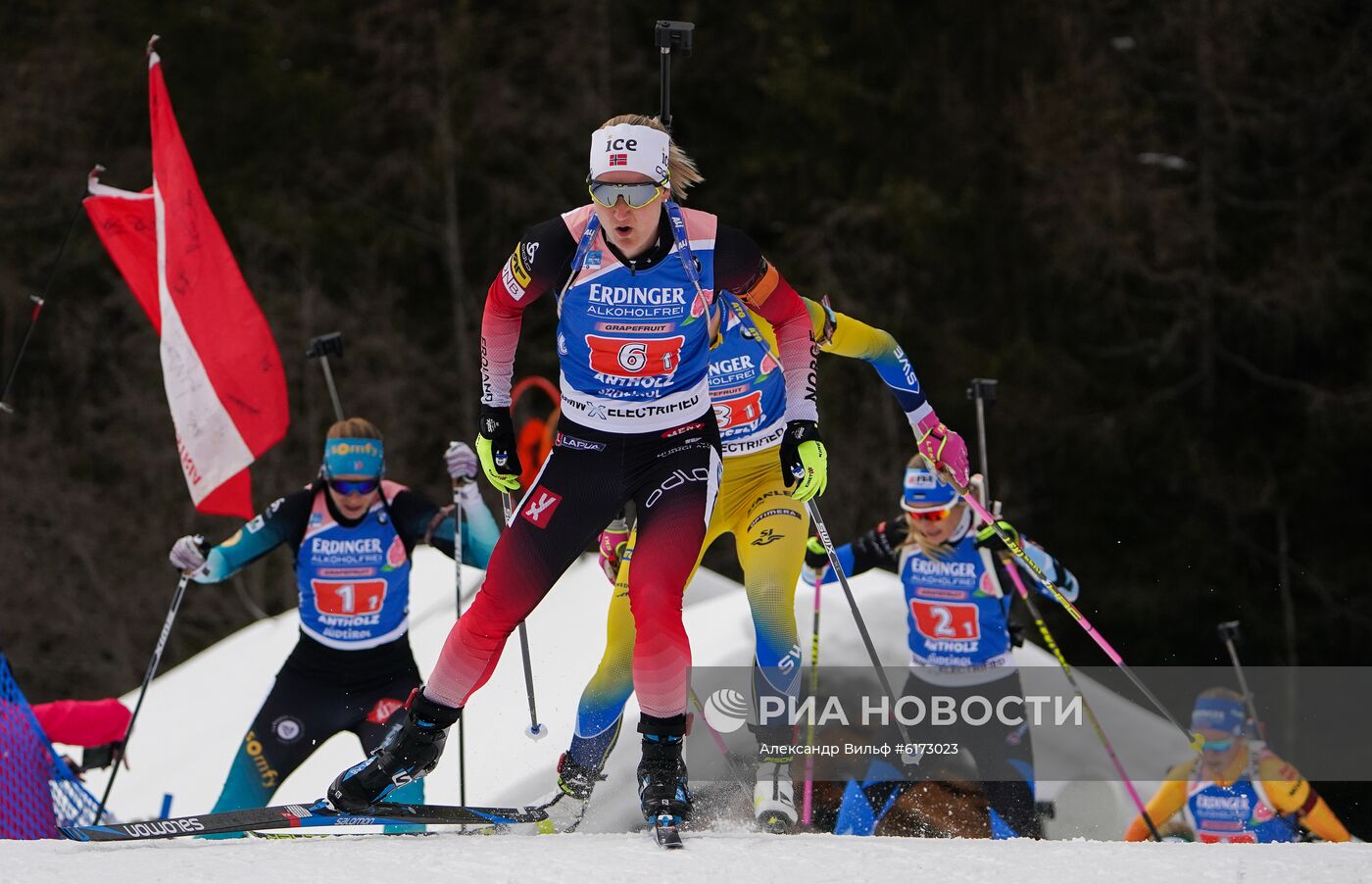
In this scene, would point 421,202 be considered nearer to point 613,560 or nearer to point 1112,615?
point 1112,615

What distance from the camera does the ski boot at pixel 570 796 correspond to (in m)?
4.91

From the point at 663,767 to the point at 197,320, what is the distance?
432 centimetres

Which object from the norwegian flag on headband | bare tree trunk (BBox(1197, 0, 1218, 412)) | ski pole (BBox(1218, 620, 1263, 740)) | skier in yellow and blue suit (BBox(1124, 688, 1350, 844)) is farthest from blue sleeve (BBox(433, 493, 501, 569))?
bare tree trunk (BBox(1197, 0, 1218, 412))

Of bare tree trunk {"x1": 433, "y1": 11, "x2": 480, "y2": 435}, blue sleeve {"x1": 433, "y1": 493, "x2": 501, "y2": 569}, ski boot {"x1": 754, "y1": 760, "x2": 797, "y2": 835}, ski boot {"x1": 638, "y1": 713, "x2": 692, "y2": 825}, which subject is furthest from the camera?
bare tree trunk {"x1": 433, "y1": 11, "x2": 480, "y2": 435}

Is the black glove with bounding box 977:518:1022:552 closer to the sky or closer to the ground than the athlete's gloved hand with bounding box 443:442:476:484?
closer to the ground

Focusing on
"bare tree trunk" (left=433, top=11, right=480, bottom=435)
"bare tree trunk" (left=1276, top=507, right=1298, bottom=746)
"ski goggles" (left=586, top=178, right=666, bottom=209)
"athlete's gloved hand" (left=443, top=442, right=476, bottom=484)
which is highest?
"bare tree trunk" (left=433, top=11, right=480, bottom=435)

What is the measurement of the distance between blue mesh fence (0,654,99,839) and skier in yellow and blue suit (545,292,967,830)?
2.06 metres

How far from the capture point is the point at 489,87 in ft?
62.0

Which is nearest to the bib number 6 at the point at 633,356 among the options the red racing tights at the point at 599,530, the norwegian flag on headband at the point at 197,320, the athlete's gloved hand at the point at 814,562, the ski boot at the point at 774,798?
the red racing tights at the point at 599,530

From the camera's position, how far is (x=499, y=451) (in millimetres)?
4480

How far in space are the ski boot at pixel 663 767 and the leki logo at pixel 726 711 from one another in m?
2.37

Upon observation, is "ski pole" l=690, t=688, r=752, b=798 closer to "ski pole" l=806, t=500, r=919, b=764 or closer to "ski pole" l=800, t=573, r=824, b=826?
"ski pole" l=800, t=573, r=824, b=826

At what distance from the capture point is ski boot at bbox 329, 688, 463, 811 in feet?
13.8

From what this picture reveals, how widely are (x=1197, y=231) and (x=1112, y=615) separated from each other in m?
4.22
